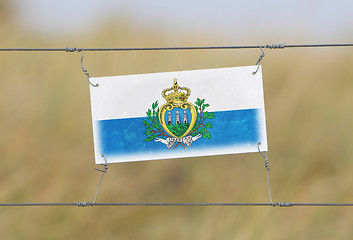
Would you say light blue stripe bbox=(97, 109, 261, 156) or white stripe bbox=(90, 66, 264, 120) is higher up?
white stripe bbox=(90, 66, 264, 120)

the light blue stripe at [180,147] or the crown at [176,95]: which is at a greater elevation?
the crown at [176,95]

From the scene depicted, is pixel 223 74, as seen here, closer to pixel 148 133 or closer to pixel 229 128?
pixel 229 128

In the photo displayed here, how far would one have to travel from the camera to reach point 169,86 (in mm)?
3336

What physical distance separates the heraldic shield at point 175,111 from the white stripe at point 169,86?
0.04m

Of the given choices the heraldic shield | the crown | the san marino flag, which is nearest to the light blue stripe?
the san marino flag

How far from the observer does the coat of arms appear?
333 cm

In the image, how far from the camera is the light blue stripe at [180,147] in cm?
331

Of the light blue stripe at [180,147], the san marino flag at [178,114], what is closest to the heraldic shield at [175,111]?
the san marino flag at [178,114]

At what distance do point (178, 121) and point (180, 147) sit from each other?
21cm

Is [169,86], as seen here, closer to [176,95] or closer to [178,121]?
[176,95]

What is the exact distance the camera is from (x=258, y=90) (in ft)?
10.9

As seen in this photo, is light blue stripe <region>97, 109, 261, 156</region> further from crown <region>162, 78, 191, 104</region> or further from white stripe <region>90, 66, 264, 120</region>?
crown <region>162, 78, 191, 104</region>

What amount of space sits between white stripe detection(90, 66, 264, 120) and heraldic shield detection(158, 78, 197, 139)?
0.13 ft

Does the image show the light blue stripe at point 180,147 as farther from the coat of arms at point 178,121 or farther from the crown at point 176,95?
the crown at point 176,95
